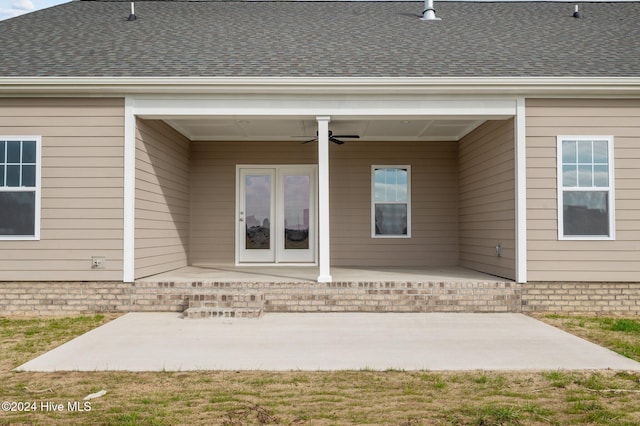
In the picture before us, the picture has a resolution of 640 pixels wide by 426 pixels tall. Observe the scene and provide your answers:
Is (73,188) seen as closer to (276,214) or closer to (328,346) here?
(276,214)

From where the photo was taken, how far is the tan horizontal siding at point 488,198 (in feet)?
24.9

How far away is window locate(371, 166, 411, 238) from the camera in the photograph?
407 inches

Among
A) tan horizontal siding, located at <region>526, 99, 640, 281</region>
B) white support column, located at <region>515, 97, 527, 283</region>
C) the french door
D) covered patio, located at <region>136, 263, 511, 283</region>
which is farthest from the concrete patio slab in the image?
the french door

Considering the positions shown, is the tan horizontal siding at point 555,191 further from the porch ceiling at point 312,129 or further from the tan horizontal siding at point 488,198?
the porch ceiling at point 312,129

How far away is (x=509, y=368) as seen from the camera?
440cm

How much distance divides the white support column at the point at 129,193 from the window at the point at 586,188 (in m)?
5.72

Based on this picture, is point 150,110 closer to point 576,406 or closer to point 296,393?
point 296,393

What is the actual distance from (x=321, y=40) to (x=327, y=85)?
2.11 meters

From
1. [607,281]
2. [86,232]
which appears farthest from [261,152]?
[607,281]

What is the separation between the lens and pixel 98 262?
23.3 ft

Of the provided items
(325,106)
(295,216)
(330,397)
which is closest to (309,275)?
(295,216)

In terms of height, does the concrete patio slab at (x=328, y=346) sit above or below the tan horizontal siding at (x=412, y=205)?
below

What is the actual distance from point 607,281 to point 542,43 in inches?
155

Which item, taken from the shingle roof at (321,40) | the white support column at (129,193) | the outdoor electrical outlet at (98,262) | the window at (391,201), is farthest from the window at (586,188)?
the outdoor electrical outlet at (98,262)
